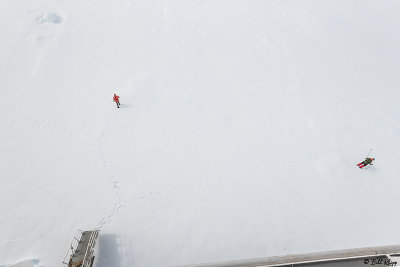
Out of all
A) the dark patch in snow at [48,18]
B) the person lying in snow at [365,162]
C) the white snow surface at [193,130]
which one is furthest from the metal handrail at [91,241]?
the dark patch in snow at [48,18]

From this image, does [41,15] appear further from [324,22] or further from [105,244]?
[324,22]

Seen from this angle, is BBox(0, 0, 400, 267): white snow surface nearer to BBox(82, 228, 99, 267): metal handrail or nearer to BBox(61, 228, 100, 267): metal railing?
BBox(61, 228, 100, 267): metal railing

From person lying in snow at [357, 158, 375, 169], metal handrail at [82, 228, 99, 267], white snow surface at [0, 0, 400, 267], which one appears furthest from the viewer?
→ person lying in snow at [357, 158, 375, 169]

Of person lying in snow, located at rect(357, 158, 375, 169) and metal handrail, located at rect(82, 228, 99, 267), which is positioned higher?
person lying in snow, located at rect(357, 158, 375, 169)

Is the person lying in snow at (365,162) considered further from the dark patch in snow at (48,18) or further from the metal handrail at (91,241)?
the dark patch in snow at (48,18)

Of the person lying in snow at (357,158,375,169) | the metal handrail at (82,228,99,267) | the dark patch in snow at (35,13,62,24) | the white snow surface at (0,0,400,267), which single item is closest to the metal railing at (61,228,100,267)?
the metal handrail at (82,228,99,267)

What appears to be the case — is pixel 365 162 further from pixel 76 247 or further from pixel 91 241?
pixel 76 247

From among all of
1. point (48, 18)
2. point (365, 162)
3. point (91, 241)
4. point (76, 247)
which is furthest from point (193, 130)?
point (48, 18)

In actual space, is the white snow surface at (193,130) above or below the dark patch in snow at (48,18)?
below
